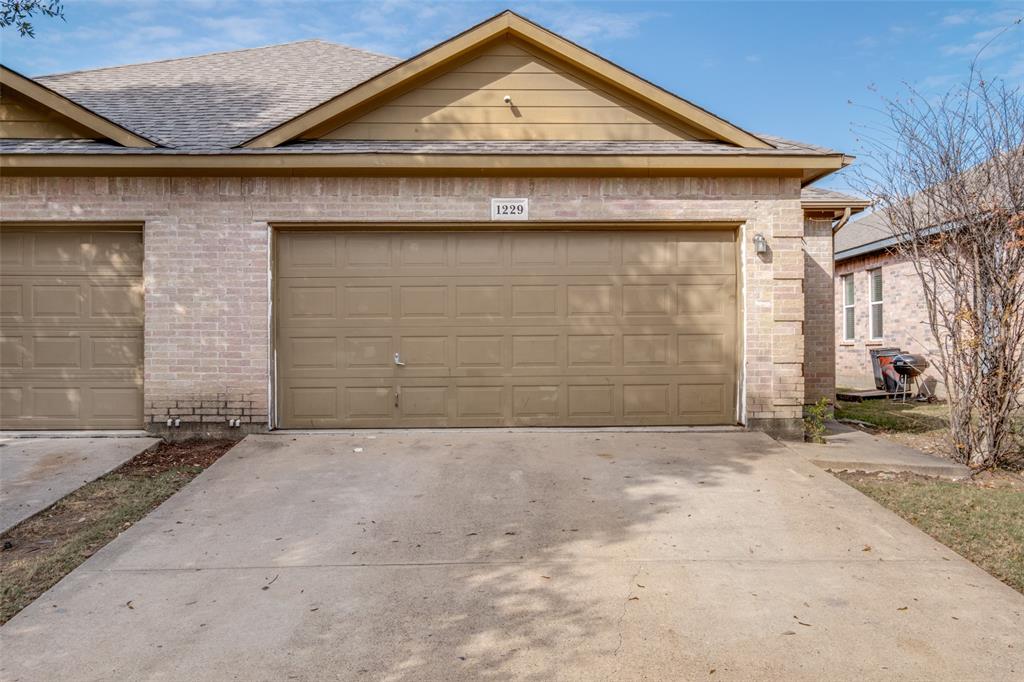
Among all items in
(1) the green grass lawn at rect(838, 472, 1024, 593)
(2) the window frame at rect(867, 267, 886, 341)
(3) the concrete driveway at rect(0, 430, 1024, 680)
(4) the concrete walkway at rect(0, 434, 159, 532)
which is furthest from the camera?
(2) the window frame at rect(867, 267, 886, 341)

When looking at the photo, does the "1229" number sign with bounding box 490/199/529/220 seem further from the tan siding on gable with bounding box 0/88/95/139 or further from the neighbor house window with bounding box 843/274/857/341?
the neighbor house window with bounding box 843/274/857/341

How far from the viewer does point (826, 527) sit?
4809 mm

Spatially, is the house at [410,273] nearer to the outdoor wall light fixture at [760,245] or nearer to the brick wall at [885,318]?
the outdoor wall light fixture at [760,245]

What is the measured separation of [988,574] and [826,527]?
101 cm

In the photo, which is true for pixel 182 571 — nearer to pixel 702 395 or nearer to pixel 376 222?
pixel 376 222

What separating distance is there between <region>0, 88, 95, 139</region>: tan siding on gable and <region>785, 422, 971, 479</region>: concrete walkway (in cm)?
953

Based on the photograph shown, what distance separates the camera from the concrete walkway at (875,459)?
258 inches

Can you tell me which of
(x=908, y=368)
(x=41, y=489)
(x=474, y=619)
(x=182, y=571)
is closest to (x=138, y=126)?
(x=41, y=489)

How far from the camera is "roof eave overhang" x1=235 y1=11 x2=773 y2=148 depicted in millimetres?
7531

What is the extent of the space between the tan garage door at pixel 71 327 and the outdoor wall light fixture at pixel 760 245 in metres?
7.33

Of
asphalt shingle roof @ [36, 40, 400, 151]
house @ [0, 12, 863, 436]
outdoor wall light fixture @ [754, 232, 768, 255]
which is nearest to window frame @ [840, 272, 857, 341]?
house @ [0, 12, 863, 436]

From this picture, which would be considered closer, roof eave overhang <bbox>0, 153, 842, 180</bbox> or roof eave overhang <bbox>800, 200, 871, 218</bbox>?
roof eave overhang <bbox>0, 153, 842, 180</bbox>

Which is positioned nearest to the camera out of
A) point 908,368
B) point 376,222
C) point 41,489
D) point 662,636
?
point 662,636

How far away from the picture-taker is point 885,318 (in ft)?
49.9
